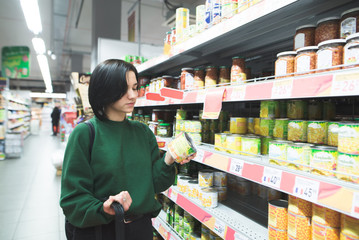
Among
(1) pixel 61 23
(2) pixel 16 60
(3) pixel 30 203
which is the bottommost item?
(3) pixel 30 203

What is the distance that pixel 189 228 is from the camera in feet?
6.12

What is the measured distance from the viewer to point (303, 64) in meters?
0.99

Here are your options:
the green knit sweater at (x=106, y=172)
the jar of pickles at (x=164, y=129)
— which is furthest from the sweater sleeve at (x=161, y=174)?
the jar of pickles at (x=164, y=129)

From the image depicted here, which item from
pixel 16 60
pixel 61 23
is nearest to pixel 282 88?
pixel 61 23

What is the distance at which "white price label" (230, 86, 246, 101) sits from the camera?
1160 millimetres

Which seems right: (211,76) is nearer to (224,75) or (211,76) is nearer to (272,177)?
(224,75)

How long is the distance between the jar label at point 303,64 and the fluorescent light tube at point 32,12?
4.70 m

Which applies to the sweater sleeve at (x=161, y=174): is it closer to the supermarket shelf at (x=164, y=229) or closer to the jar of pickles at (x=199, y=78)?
the jar of pickles at (x=199, y=78)

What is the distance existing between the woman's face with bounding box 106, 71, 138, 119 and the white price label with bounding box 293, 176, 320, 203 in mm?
770

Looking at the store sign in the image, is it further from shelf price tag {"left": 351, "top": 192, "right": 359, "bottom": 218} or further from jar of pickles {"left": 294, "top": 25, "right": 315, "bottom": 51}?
shelf price tag {"left": 351, "top": 192, "right": 359, "bottom": 218}

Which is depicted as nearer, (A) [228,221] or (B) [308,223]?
(B) [308,223]

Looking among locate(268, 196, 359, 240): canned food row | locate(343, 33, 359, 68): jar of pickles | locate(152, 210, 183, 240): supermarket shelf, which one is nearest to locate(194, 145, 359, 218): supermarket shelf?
locate(268, 196, 359, 240): canned food row

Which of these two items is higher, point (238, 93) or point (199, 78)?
point (199, 78)

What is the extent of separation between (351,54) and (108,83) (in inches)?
36.9
